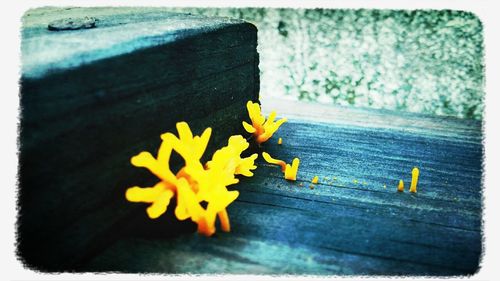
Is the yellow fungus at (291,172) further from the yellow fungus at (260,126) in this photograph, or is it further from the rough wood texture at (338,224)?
the yellow fungus at (260,126)

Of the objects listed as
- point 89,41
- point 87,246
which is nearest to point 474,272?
point 87,246

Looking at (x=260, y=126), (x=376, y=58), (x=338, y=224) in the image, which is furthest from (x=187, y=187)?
(x=376, y=58)

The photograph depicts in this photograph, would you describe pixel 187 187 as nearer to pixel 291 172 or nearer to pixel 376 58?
pixel 291 172

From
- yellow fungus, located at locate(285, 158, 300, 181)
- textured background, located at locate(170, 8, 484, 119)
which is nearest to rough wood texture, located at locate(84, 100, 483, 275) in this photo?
yellow fungus, located at locate(285, 158, 300, 181)

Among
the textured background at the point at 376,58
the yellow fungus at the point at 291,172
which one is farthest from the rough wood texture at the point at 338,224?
the textured background at the point at 376,58

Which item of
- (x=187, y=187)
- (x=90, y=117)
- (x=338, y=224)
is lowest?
(x=338, y=224)

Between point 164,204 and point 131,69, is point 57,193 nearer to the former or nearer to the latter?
point 164,204

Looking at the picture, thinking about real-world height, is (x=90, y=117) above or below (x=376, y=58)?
above
